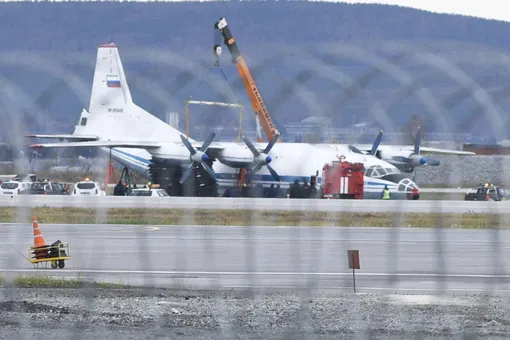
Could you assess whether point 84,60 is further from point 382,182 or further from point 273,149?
point 382,182

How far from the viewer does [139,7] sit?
23.0 meters

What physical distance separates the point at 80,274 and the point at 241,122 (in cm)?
433

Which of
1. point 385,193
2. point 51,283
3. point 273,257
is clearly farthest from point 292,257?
point 385,193

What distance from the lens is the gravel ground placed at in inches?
509

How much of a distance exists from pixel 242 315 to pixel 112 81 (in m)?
4.77

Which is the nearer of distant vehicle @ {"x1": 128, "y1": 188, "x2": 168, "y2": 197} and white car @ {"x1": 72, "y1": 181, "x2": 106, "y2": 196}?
distant vehicle @ {"x1": 128, "y1": 188, "x2": 168, "y2": 197}

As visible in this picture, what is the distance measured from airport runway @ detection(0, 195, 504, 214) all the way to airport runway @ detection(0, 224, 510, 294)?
0.78 meters

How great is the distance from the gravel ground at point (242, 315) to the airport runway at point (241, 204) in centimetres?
1040

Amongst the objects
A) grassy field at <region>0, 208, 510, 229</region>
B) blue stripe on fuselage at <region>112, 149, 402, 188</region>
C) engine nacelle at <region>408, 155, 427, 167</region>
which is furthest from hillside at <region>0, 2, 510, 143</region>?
blue stripe on fuselage at <region>112, 149, 402, 188</region>

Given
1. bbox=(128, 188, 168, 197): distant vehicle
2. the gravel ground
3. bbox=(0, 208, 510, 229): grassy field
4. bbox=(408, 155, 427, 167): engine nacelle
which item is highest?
bbox=(408, 155, 427, 167): engine nacelle

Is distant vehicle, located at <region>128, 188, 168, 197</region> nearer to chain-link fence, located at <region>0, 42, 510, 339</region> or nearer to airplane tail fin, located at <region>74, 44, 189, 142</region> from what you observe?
chain-link fence, located at <region>0, 42, 510, 339</region>

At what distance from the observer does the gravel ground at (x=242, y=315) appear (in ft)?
42.4

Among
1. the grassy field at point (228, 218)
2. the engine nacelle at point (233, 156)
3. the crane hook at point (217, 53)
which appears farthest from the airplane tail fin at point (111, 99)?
the engine nacelle at point (233, 156)

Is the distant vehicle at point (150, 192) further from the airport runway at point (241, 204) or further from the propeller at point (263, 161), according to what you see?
the propeller at point (263, 161)
